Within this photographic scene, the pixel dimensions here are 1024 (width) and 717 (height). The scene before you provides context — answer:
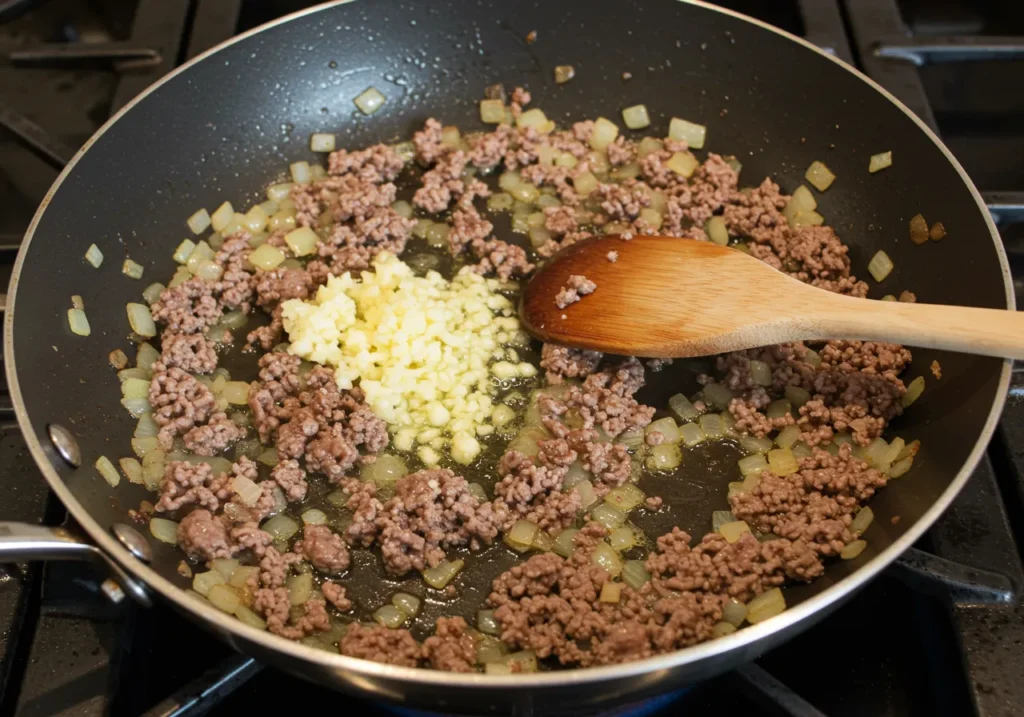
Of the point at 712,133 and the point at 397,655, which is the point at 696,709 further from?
the point at 712,133

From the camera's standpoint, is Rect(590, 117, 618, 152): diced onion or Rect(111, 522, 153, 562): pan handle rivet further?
Rect(590, 117, 618, 152): diced onion

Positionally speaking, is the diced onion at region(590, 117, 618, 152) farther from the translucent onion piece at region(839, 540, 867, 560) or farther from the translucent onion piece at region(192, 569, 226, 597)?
the translucent onion piece at region(192, 569, 226, 597)

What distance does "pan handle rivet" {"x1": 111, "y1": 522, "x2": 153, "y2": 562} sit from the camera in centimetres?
177

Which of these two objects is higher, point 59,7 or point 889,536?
point 59,7

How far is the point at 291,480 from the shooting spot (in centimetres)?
215

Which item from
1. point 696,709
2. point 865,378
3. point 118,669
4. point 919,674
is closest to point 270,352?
point 118,669

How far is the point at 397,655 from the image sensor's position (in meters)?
1.80

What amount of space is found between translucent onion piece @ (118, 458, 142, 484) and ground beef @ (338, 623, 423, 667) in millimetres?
720

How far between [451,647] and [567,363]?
0.87 m

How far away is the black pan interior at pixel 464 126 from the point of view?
205 centimetres

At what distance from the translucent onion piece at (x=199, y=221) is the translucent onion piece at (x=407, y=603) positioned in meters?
1.38

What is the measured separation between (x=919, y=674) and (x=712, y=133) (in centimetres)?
Result: 181

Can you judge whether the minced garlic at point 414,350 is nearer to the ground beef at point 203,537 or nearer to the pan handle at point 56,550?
the ground beef at point 203,537

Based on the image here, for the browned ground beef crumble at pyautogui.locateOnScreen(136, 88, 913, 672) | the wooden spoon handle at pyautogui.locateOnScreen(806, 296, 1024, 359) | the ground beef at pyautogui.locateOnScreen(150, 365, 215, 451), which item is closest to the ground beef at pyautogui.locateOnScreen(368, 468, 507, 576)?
the browned ground beef crumble at pyautogui.locateOnScreen(136, 88, 913, 672)
